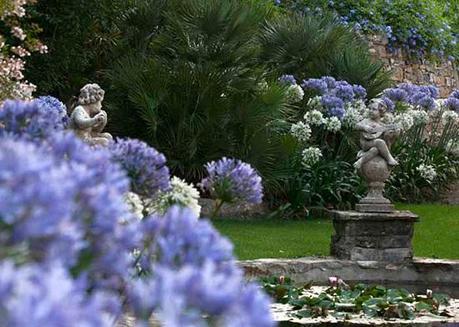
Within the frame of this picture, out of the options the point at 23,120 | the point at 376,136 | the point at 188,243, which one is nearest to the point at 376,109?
the point at 376,136

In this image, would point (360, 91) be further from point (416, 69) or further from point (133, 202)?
point (133, 202)

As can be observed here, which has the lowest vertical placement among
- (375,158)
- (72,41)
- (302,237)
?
(302,237)

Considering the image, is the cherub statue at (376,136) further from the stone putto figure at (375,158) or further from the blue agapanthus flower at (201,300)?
the blue agapanthus flower at (201,300)

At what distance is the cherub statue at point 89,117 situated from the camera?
22.6 ft

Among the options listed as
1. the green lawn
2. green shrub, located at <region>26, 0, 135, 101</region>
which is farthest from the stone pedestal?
green shrub, located at <region>26, 0, 135, 101</region>

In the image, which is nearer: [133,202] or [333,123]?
[133,202]

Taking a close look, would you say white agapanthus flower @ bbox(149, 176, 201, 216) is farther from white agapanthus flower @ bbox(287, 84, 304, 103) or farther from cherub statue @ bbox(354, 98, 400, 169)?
white agapanthus flower @ bbox(287, 84, 304, 103)

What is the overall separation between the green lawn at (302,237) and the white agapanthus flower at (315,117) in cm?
115

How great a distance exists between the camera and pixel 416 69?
17.2 meters

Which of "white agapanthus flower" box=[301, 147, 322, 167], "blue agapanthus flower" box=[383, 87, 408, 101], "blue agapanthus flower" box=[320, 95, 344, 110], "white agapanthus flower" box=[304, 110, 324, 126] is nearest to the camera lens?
"white agapanthus flower" box=[301, 147, 322, 167]

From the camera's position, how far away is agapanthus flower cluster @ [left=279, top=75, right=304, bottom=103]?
11367mm

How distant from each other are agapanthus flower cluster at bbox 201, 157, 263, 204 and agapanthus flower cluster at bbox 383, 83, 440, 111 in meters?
10.1

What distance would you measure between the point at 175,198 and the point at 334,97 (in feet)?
30.0

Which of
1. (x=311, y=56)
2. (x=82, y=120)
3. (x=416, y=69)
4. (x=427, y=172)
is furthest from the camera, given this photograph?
(x=416, y=69)
